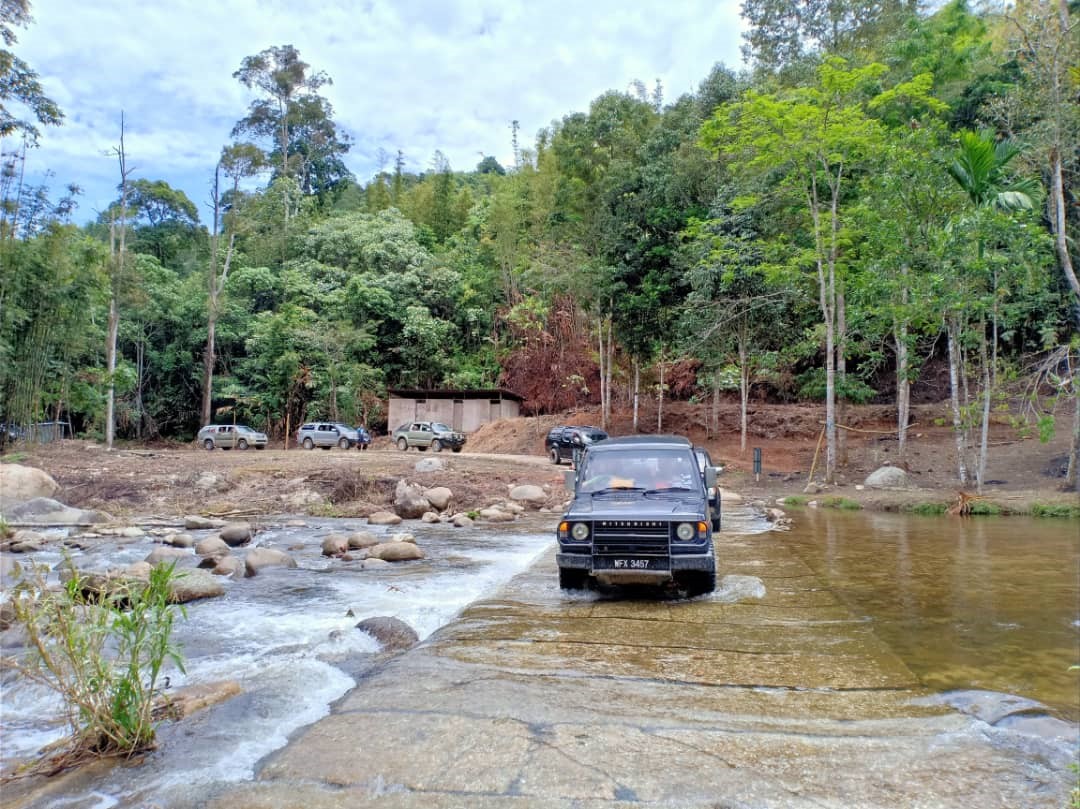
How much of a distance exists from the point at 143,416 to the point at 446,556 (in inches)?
1465

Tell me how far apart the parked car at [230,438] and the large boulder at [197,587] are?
90.7 ft

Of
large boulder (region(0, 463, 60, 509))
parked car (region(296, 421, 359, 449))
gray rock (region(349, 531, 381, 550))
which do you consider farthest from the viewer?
parked car (region(296, 421, 359, 449))

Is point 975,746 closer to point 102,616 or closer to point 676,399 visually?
point 102,616

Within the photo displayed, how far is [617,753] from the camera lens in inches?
146

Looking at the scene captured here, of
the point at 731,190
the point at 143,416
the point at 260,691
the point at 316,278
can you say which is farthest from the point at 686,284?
the point at 143,416

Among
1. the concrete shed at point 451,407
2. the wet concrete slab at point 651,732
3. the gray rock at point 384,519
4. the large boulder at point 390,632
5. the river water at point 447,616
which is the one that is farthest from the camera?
the concrete shed at point 451,407

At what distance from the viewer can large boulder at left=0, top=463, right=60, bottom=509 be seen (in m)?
16.4

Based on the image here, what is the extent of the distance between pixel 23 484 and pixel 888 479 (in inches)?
926

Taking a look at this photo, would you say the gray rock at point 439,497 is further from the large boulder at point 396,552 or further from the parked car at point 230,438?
the parked car at point 230,438

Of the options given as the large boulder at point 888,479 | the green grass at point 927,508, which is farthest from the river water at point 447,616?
the large boulder at point 888,479

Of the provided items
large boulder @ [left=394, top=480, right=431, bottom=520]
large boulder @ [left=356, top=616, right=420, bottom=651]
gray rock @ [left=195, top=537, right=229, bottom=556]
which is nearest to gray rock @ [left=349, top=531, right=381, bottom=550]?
gray rock @ [left=195, top=537, right=229, bottom=556]

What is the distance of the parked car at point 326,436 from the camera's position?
111 feet

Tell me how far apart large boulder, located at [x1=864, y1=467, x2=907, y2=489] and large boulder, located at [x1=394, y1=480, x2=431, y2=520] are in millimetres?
12932

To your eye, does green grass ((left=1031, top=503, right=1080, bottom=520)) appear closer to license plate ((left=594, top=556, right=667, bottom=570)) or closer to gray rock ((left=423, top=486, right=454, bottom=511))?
license plate ((left=594, top=556, right=667, bottom=570))
